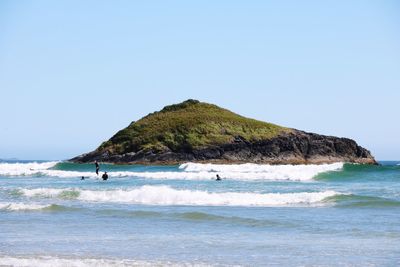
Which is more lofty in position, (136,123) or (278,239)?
(136,123)

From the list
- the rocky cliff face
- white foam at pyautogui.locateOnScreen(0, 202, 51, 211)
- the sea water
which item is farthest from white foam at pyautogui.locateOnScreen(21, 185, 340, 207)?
the rocky cliff face

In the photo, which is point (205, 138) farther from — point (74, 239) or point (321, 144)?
point (74, 239)

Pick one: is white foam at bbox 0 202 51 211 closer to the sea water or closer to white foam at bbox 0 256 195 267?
the sea water

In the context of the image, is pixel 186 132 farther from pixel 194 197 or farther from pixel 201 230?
pixel 201 230

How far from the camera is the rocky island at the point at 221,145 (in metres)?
82.2

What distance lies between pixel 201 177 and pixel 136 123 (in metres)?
46.1

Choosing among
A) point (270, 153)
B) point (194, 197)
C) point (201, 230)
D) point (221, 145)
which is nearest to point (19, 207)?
point (194, 197)

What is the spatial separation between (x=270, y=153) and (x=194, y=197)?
183 feet

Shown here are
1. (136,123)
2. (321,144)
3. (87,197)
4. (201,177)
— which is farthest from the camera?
(136,123)

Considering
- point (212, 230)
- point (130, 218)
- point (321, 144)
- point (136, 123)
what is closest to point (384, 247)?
point (212, 230)

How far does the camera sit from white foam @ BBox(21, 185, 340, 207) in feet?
87.1

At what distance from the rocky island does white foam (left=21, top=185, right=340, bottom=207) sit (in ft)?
162

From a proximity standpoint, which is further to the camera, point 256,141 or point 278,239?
point 256,141

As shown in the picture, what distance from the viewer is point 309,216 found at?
20969 millimetres
